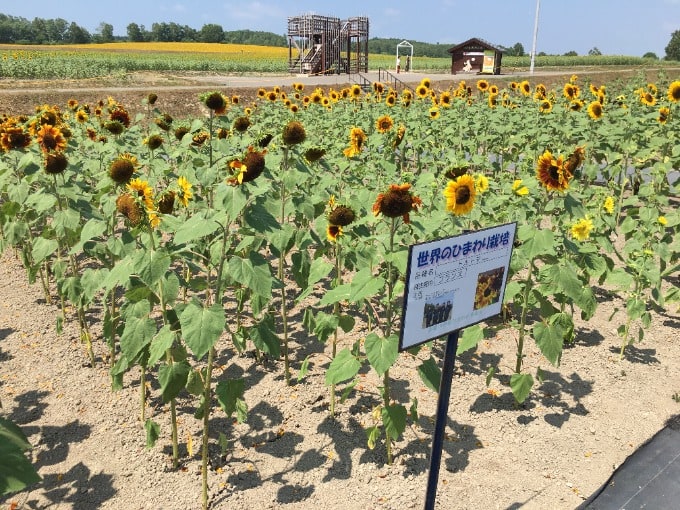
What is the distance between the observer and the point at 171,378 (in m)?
2.50

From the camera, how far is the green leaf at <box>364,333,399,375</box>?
234 centimetres

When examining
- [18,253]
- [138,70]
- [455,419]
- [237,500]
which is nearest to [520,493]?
[455,419]

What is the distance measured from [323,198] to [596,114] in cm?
531

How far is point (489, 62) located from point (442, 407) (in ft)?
129

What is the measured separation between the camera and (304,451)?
3.22 metres

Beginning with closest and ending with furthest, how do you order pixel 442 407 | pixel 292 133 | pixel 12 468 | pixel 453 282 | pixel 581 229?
1. pixel 12 468
2. pixel 453 282
3. pixel 442 407
4. pixel 292 133
5. pixel 581 229

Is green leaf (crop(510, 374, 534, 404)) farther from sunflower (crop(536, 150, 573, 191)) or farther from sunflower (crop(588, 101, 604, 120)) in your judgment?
sunflower (crop(588, 101, 604, 120))

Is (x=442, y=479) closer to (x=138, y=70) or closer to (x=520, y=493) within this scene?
(x=520, y=493)

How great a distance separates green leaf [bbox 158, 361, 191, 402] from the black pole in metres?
1.21

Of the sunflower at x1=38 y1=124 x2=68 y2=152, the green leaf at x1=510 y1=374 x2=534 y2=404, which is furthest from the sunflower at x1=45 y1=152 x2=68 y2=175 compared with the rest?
A: the green leaf at x1=510 y1=374 x2=534 y2=404

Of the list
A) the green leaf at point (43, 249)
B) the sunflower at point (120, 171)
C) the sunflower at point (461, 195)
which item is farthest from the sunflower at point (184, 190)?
the sunflower at point (461, 195)

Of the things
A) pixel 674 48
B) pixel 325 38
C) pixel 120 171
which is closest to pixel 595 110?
pixel 120 171

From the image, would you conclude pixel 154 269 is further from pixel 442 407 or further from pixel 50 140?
pixel 50 140

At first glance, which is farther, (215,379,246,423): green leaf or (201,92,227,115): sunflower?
(201,92,227,115): sunflower
